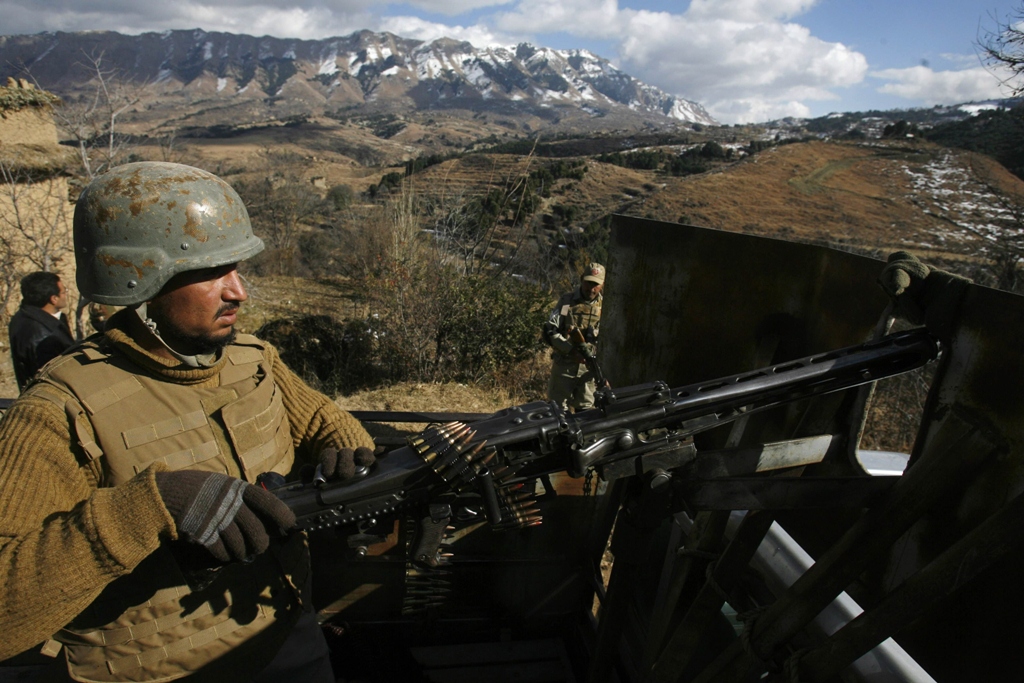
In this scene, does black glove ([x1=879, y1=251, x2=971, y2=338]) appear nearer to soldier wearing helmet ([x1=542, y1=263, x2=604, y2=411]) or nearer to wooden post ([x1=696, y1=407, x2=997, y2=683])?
wooden post ([x1=696, y1=407, x2=997, y2=683])

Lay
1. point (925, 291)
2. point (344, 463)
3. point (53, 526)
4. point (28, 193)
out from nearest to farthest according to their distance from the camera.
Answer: point (53, 526), point (344, 463), point (925, 291), point (28, 193)

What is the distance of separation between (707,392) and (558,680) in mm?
1894

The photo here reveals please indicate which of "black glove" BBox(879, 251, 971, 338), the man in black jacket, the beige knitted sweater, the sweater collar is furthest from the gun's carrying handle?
the man in black jacket

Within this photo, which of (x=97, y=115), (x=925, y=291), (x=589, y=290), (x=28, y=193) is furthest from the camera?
(x=97, y=115)

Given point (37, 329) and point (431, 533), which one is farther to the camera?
point (37, 329)

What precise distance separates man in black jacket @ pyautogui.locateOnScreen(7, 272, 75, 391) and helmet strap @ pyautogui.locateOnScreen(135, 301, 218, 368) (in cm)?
323

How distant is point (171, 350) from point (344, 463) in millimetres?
678

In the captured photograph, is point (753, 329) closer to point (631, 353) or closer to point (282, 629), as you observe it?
point (631, 353)

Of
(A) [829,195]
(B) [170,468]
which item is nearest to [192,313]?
(B) [170,468]

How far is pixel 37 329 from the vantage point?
423 cm

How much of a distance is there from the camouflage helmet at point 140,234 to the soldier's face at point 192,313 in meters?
0.05

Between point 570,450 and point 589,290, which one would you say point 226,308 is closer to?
point 570,450

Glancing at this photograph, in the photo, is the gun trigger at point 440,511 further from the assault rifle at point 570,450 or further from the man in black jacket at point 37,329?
the man in black jacket at point 37,329

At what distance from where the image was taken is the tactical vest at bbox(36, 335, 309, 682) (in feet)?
5.37
